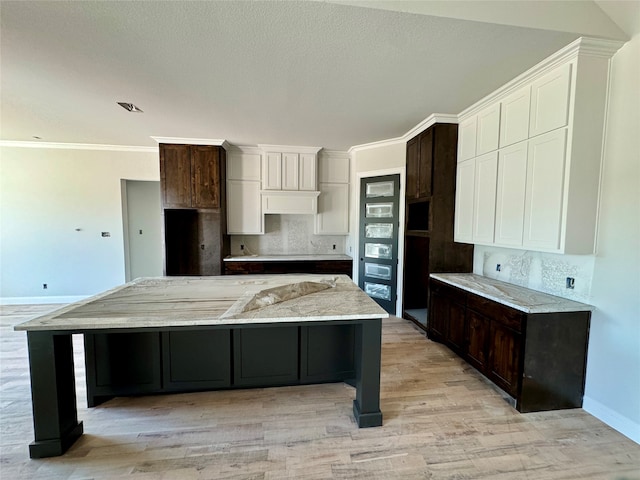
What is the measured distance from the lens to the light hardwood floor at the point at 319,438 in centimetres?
162

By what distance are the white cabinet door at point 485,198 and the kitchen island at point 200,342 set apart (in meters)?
1.54

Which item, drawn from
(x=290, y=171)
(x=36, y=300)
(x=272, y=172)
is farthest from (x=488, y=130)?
(x=36, y=300)

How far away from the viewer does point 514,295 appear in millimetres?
2355

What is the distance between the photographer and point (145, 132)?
3875 millimetres

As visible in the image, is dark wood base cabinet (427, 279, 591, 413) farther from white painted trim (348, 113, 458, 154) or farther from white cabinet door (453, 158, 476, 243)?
white painted trim (348, 113, 458, 154)

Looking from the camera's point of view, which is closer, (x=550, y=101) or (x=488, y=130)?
(x=550, y=101)

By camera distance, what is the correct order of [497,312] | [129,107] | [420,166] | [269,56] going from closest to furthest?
[269,56]
[497,312]
[129,107]
[420,166]

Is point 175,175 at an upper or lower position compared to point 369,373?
upper

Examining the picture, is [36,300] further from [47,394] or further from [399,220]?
[399,220]

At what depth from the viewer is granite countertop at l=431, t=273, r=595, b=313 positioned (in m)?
2.07

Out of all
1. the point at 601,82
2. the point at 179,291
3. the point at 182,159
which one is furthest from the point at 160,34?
the point at 601,82

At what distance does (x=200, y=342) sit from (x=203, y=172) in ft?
9.34

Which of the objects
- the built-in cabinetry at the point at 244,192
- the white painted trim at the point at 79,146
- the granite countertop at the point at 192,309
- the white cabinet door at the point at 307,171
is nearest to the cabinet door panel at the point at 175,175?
the built-in cabinetry at the point at 244,192

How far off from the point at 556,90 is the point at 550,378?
2.22 meters
